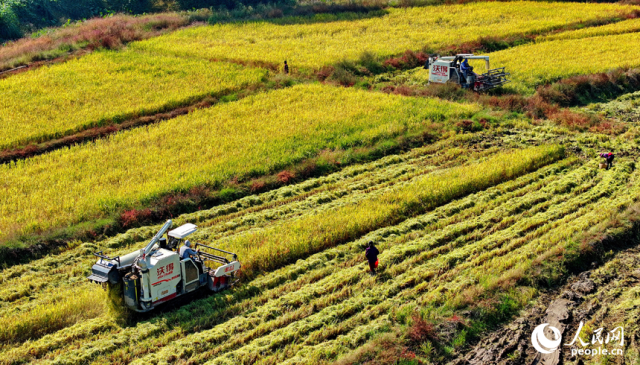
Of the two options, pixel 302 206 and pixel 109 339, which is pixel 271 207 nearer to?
pixel 302 206

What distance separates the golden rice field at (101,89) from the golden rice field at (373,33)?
342 cm

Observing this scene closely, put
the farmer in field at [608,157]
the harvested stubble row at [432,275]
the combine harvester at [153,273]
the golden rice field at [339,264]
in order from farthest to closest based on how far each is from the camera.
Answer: the farmer in field at [608,157] → the combine harvester at [153,273] → the golden rice field at [339,264] → the harvested stubble row at [432,275]

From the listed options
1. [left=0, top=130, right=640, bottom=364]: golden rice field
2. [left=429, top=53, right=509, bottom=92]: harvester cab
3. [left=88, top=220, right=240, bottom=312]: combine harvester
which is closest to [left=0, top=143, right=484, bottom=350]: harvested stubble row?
[left=0, top=130, right=640, bottom=364]: golden rice field

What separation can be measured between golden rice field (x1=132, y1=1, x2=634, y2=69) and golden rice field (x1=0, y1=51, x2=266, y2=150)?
342 cm

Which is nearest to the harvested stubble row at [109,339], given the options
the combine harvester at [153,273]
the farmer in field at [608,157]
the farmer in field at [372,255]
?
the combine harvester at [153,273]

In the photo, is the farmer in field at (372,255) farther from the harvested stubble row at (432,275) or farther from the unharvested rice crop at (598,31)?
the unharvested rice crop at (598,31)

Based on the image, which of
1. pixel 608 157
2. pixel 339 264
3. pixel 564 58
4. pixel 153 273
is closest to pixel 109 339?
pixel 153 273

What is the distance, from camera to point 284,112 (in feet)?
96.0

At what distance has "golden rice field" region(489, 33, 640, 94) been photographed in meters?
33.1

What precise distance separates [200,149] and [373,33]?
1109 inches

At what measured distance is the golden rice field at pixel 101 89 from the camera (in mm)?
27625

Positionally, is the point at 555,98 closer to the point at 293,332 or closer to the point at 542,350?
the point at 542,350

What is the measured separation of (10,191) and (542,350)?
18.7 m

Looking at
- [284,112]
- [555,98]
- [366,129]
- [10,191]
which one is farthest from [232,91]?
[555,98]
